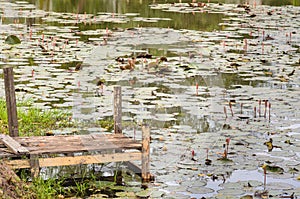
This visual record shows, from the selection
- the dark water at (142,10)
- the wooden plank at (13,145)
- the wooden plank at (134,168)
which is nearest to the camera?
the wooden plank at (13,145)

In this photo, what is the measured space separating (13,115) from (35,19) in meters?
8.20

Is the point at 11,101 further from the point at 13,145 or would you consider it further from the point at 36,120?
the point at 36,120

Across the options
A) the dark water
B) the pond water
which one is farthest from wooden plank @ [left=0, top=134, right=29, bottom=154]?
the dark water

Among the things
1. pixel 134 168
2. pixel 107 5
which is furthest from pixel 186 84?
pixel 107 5

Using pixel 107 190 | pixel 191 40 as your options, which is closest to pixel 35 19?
pixel 191 40

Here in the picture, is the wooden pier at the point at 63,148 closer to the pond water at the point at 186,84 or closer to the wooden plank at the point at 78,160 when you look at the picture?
the wooden plank at the point at 78,160

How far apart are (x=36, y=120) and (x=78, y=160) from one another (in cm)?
152

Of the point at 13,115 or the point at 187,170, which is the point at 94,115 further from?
the point at 187,170

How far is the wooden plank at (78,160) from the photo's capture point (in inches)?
174

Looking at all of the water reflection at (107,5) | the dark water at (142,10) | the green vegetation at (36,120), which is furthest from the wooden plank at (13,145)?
the water reflection at (107,5)

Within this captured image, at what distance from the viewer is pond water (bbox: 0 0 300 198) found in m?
4.83

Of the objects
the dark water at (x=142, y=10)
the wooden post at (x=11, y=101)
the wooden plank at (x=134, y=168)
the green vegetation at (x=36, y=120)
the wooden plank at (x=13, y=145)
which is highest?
the dark water at (x=142, y=10)

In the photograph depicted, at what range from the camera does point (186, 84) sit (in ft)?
24.1

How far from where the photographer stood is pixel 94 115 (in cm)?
611
